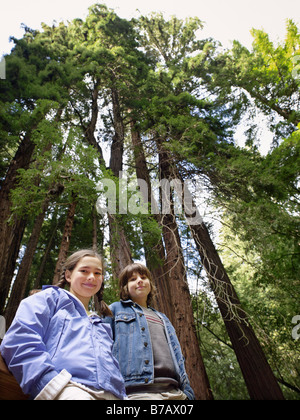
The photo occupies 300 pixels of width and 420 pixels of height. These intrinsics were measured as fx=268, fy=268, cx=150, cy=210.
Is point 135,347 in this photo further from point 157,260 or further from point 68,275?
point 157,260

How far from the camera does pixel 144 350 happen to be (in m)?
2.10

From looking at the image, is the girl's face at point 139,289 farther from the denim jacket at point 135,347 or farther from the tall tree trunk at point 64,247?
the tall tree trunk at point 64,247

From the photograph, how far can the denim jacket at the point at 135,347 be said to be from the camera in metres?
1.98

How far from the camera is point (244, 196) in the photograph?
22.3 ft

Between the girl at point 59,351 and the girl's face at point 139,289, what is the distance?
2.49 feet

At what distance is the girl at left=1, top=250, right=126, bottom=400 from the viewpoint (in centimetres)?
115

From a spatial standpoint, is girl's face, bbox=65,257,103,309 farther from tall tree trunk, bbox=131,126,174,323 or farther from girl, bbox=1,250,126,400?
tall tree trunk, bbox=131,126,174,323

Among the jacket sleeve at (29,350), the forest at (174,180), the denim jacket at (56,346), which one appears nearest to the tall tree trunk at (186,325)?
the forest at (174,180)

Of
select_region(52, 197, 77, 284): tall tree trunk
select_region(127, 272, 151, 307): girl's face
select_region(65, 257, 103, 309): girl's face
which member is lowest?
select_region(65, 257, 103, 309): girl's face

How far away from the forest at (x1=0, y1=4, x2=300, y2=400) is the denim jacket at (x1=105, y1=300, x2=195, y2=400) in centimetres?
224

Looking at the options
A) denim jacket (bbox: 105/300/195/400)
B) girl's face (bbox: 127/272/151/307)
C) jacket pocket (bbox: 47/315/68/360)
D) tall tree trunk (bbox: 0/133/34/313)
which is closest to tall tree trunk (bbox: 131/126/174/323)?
girl's face (bbox: 127/272/151/307)

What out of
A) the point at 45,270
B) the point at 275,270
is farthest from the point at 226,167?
the point at 45,270

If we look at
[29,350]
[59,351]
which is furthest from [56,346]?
[29,350]

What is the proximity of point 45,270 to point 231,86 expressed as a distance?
905 centimetres
